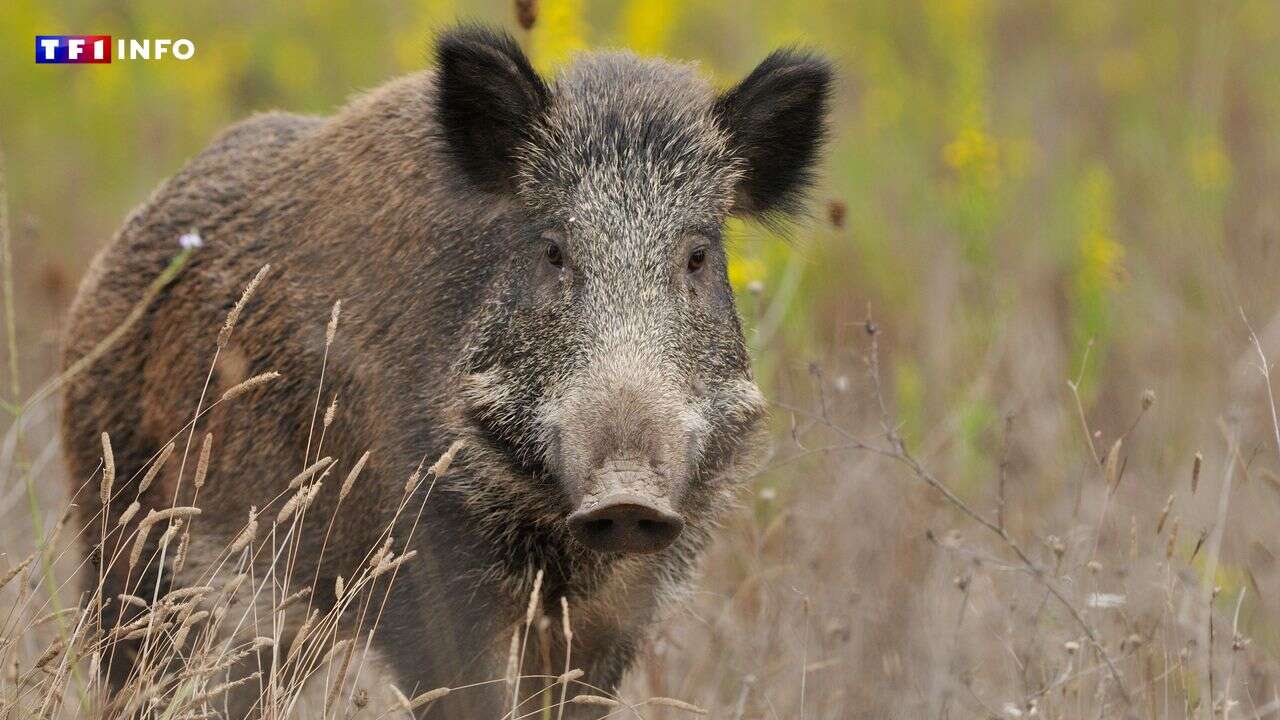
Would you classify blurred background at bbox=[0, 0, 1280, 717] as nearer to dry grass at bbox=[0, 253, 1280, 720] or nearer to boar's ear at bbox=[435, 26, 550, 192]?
dry grass at bbox=[0, 253, 1280, 720]

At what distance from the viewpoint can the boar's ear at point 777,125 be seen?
4848 millimetres

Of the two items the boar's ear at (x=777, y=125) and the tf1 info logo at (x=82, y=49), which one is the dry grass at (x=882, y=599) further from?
the tf1 info logo at (x=82, y=49)

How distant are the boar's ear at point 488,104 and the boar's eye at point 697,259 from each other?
59 cm

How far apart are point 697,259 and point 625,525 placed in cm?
114

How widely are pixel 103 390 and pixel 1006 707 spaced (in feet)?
10.1

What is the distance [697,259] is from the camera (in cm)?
454

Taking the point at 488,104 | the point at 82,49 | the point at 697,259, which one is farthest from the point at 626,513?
the point at 82,49

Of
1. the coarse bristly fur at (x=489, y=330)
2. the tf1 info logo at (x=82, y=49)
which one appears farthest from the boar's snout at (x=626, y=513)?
the tf1 info logo at (x=82, y=49)

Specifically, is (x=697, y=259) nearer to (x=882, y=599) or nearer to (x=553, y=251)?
(x=553, y=251)

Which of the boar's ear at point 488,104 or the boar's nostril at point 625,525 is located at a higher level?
the boar's ear at point 488,104

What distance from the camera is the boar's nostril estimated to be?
11.7 ft

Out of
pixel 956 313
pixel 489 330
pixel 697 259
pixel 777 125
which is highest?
pixel 777 125

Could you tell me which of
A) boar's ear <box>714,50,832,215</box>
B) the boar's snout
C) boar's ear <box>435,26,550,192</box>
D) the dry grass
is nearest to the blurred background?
the dry grass

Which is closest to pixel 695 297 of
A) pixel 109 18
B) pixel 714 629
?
pixel 714 629
